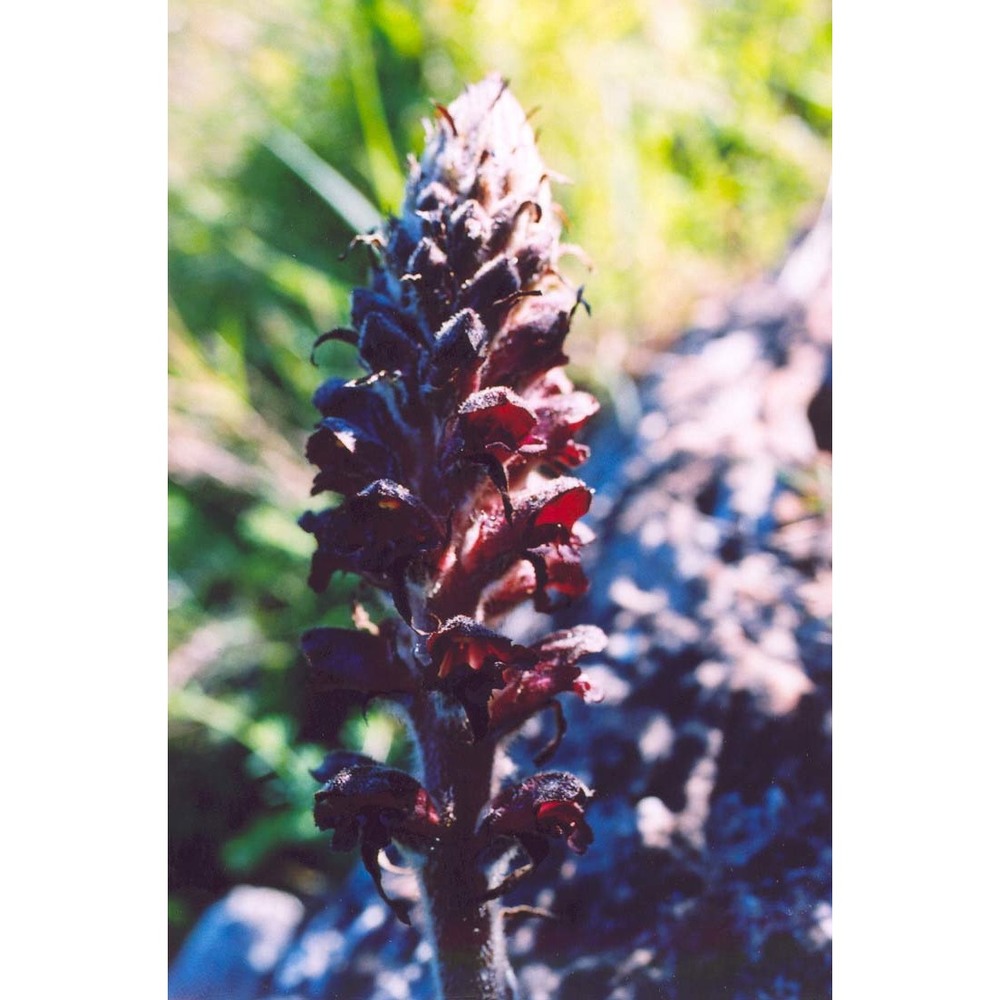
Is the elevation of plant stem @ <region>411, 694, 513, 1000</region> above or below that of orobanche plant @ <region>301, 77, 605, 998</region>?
below

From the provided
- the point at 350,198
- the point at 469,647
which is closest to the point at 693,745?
the point at 469,647

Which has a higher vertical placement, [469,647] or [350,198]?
[350,198]

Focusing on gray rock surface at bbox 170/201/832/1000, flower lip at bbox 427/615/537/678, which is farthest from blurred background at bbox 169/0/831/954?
flower lip at bbox 427/615/537/678

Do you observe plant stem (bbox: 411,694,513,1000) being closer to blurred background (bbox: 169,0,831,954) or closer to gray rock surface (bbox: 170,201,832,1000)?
gray rock surface (bbox: 170,201,832,1000)

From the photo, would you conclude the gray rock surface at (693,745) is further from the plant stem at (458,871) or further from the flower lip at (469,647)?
the flower lip at (469,647)

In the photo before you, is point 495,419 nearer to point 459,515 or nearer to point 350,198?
point 459,515

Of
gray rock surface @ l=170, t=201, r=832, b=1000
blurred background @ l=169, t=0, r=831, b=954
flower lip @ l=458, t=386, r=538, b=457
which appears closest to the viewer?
flower lip @ l=458, t=386, r=538, b=457
